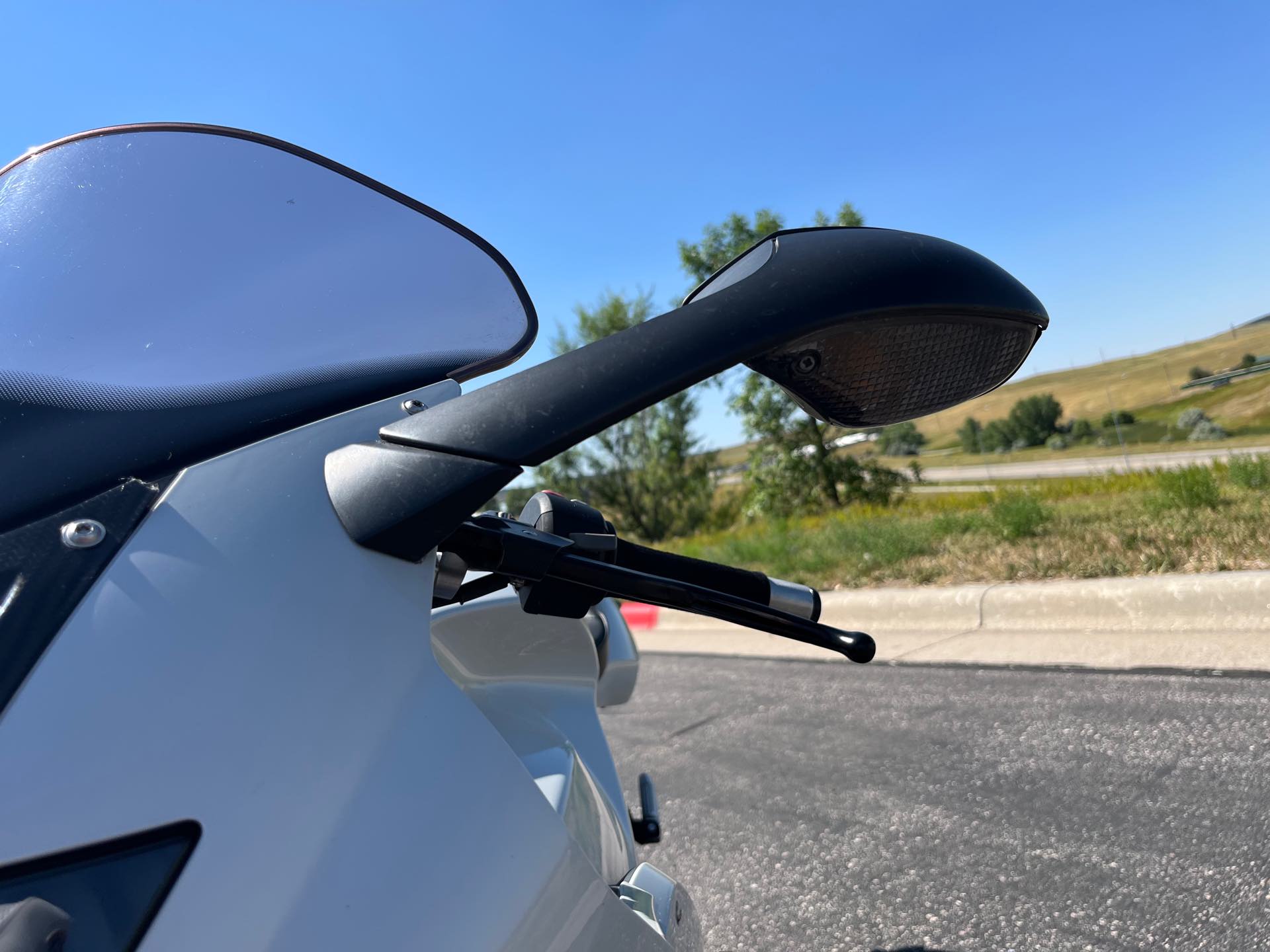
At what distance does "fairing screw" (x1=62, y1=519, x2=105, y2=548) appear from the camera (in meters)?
0.75

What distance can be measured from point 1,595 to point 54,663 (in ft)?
0.33

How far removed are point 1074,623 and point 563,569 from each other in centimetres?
419

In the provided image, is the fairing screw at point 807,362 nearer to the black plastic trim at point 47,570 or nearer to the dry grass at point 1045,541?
the black plastic trim at point 47,570

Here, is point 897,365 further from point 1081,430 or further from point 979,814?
point 1081,430

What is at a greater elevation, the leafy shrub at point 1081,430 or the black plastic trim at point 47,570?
the black plastic trim at point 47,570

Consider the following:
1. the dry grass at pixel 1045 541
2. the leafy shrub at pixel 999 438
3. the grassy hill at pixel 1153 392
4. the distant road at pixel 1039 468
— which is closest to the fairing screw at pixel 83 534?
the dry grass at pixel 1045 541

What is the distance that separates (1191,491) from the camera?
5652 mm

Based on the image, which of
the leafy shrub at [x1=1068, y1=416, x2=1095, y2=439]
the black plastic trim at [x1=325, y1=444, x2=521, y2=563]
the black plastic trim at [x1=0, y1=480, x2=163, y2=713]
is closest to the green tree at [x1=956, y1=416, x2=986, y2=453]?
the leafy shrub at [x1=1068, y1=416, x2=1095, y2=439]

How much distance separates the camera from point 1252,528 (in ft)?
15.2

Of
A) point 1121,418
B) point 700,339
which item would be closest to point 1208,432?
point 1121,418

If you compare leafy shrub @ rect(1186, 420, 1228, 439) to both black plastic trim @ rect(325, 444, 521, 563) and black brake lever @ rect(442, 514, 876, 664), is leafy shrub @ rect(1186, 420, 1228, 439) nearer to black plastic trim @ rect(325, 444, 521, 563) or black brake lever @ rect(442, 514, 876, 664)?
black brake lever @ rect(442, 514, 876, 664)

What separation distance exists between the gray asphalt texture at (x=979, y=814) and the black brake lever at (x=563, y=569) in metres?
1.59

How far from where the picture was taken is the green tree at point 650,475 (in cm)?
2292

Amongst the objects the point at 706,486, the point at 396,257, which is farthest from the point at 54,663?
the point at 706,486
